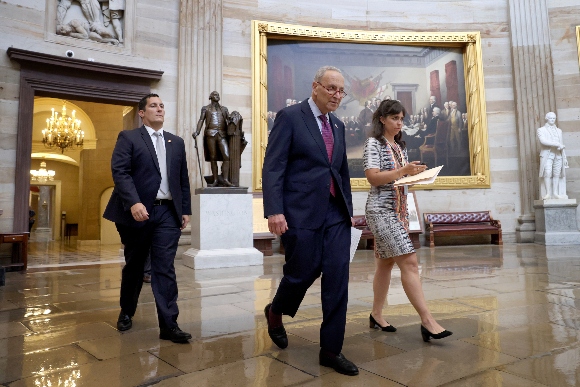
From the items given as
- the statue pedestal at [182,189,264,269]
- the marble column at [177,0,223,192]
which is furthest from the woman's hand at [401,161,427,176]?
the marble column at [177,0,223,192]

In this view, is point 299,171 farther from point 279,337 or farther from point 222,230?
point 222,230

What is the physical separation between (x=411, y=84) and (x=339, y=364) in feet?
34.4

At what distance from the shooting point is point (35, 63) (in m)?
8.12

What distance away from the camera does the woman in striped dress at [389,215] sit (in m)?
2.72

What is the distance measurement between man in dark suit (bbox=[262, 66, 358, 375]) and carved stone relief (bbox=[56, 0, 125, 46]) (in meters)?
8.10

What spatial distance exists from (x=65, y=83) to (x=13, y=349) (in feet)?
23.1

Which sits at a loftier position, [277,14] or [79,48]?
[277,14]

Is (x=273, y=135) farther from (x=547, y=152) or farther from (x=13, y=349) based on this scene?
(x=547, y=152)

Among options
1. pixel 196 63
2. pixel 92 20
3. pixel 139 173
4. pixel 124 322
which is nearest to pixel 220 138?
pixel 196 63

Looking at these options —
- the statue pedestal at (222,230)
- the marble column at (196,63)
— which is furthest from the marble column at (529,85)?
the marble column at (196,63)

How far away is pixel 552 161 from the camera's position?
33.2 feet

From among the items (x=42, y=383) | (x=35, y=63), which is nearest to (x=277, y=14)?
(x=35, y=63)

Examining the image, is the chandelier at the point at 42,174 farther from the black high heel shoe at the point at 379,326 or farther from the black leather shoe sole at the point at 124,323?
the black high heel shoe at the point at 379,326

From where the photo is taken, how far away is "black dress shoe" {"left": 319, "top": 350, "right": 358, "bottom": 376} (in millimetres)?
2166
